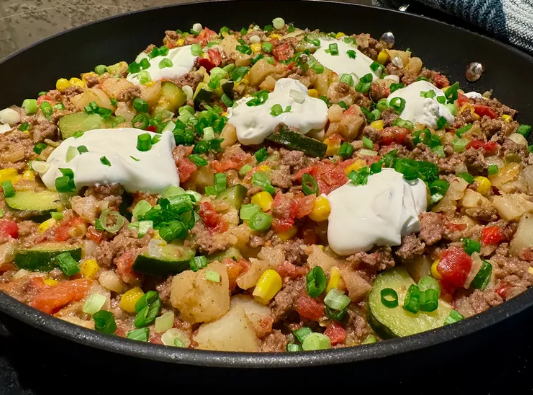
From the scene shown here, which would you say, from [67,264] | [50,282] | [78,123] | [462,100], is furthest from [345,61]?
[50,282]

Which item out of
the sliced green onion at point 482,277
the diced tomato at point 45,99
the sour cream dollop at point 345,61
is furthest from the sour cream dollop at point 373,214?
the diced tomato at point 45,99

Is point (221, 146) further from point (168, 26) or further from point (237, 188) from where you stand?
point (168, 26)

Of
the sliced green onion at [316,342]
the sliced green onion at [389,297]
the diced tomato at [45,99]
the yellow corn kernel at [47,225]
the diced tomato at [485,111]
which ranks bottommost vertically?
the diced tomato at [45,99]

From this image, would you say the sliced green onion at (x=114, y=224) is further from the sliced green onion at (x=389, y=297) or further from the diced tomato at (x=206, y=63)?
the diced tomato at (x=206, y=63)

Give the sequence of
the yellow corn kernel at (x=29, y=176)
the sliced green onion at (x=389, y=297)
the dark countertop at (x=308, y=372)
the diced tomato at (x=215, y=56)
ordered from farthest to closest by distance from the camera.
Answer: the diced tomato at (x=215, y=56) < the yellow corn kernel at (x=29, y=176) < the sliced green onion at (x=389, y=297) < the dark countertop at (x=308, y=372)

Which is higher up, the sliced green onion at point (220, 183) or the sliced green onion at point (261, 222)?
the sliced green onion at point (261, 222)

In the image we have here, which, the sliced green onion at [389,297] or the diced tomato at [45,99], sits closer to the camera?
the sliced green onion at [389,297]

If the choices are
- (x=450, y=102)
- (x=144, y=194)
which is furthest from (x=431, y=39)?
(x=144, y=194)

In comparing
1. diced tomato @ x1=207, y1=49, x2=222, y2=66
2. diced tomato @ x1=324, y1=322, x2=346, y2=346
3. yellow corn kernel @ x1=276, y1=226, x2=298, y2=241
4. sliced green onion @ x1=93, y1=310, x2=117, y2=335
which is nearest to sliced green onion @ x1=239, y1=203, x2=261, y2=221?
yellow corn kernel @ x1=276, y1=226, x2=298, y2=241
